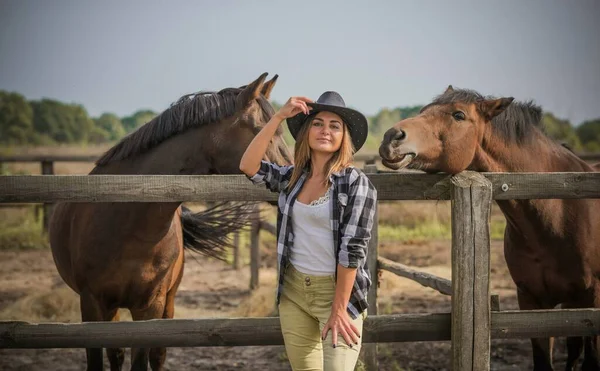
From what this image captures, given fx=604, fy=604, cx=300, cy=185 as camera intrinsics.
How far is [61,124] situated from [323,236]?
5070 cm

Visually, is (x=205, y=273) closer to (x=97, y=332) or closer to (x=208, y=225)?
(x=208, y=225)

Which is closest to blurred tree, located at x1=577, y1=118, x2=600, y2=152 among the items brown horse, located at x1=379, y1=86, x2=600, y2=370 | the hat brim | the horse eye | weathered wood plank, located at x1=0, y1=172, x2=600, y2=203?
brown horse, located at x1=379, y1=86, x2=600, y2=370

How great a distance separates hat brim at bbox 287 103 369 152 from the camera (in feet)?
8.70

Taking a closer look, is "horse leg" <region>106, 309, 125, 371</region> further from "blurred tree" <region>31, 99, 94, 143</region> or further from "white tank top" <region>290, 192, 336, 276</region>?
"blurred tree" <region>31, 99, 94, 143</region>

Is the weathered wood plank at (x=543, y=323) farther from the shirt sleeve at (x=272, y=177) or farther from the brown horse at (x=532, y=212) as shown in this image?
the shirt sleeve at (x=272, y=177)

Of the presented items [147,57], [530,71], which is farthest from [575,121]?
[147,57]

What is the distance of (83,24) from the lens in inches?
3098

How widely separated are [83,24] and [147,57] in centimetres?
2322

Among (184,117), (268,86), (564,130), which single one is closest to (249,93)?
(268,86)

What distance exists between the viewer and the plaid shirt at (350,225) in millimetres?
2488

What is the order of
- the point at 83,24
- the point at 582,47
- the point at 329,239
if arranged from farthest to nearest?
the point at 83,24 → the point at 582,47 → the point at 329,239

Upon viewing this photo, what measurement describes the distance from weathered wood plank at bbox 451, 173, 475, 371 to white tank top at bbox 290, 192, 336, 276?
0.90 m

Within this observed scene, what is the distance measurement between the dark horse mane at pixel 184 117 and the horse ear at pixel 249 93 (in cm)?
6

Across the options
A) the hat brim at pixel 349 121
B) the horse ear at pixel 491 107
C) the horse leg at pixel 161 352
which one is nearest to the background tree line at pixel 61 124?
the horse leg at pixel 161 352
